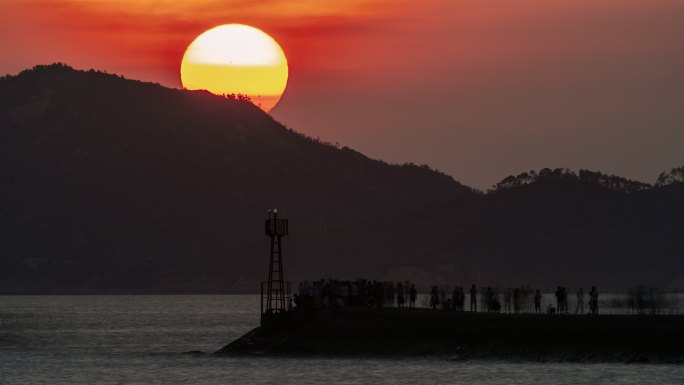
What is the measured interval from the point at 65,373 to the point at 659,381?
122 ft

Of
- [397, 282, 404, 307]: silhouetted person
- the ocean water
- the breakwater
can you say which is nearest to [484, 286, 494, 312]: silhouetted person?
[397, 282, 404, 307]: silhouetted person

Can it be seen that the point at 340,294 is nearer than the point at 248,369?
No

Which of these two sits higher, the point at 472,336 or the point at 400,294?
the point at 400,294

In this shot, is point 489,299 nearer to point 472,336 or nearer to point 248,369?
point 472,336

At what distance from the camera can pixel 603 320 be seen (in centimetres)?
8875

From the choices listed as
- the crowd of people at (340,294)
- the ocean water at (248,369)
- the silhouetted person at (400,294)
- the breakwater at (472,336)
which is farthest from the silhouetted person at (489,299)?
the ocean water at (248,369)

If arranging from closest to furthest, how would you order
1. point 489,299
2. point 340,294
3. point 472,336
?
point 472,336 → point 340,294 → point 489,299

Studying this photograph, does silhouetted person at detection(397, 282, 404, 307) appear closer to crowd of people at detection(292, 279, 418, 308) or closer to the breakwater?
crowd of people at detection(292, 279, 418, 308)

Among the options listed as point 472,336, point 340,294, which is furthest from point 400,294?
point 472,336

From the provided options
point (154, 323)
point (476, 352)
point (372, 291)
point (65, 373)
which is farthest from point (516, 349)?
point (154, 323)

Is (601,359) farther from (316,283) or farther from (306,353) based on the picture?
(316,283)

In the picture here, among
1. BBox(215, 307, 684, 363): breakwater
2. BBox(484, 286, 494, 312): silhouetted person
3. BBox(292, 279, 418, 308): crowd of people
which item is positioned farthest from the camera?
BBox(484, 286, 494, 312): silhouetted person

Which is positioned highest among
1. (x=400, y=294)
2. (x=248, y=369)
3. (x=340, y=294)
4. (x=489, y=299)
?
(x=400, y=294)

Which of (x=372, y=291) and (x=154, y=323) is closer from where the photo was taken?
(x=372, y=291)
